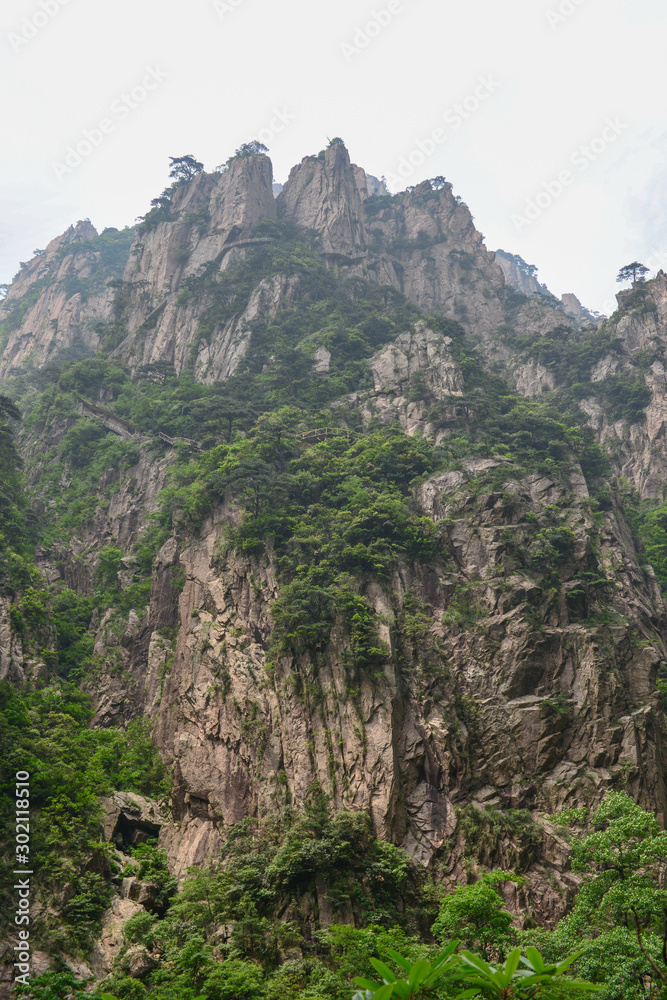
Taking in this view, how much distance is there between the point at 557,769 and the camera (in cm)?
2681

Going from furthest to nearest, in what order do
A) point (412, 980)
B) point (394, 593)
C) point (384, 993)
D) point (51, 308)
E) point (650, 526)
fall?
point (51, 308) < point (650, 526) < point (394, 593) < point (412, 980) < point (384, 993)

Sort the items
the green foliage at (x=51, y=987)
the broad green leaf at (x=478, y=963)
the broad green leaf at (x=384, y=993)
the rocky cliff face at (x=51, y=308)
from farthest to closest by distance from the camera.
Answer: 1. the rocky cliff face at (x=51, y=308)
2. the green foliage at (x=51, y=987)
3. the broad green leaf at (x=478, y=963)
4. the broad green leaf at (x=384, y=993)

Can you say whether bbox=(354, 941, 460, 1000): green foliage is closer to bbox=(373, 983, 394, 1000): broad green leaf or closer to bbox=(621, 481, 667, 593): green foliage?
bbox=(373, 983, 394, 1000): broad green leaf

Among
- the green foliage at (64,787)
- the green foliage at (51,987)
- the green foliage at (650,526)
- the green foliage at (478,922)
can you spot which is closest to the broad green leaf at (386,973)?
the green foliage at (51,987)

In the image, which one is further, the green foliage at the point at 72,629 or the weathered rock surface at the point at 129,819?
the green foliage at the point at 72,629

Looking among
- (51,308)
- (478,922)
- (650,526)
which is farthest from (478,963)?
(51,308)

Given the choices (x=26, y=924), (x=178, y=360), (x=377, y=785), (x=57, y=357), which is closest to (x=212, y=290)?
(x=178, y=360)

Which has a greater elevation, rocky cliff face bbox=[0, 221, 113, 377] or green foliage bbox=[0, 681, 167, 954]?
rocky cliff face bbox=[0, 221, 113, 377]

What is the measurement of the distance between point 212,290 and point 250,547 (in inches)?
1269

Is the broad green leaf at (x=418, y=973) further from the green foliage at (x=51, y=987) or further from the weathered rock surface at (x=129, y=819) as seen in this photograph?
the weathered rock surface at (x=129, y=819)

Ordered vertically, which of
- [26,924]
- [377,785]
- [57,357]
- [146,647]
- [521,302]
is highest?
[521,302]

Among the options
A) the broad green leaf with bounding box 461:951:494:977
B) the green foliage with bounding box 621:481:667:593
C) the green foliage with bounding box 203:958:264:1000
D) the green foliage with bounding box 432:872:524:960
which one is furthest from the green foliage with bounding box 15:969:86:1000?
the green foliage with bounding box 621:481:667:593

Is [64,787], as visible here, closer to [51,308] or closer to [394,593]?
[394,593]

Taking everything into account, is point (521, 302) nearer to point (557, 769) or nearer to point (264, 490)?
point (264, 490)
